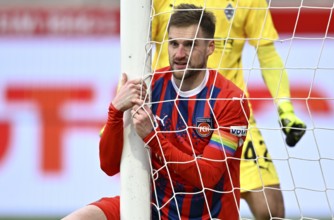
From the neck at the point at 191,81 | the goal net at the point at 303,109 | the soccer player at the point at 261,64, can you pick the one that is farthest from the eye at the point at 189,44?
the goal net at the point at 303,109

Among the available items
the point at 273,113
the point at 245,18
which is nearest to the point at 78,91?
the point at 273,113

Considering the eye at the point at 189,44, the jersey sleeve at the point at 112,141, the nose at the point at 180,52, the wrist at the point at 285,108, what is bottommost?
the jersey sleeve at the point at 112,141

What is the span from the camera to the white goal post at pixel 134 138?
3.22m

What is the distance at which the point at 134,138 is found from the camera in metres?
3.27

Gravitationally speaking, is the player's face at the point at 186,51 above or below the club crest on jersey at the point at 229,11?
below

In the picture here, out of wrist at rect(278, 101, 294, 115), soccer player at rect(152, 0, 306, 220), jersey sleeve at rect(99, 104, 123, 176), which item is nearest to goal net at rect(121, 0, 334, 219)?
soccer player at rect(152, 0, 306, 220)

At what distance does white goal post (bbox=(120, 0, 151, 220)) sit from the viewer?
3225 mm

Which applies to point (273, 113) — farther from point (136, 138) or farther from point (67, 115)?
point (136, 138)

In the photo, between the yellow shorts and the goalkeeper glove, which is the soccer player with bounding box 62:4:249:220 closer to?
the goalkeeper glove

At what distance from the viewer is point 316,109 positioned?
674 centimetres

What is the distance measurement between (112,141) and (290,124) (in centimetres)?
119

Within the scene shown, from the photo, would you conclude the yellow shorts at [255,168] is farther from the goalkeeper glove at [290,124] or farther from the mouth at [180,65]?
the mouth at [180,65]

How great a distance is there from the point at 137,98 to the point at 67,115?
3.84 m

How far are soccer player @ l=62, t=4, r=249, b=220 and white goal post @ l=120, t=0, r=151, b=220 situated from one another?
58 mm
